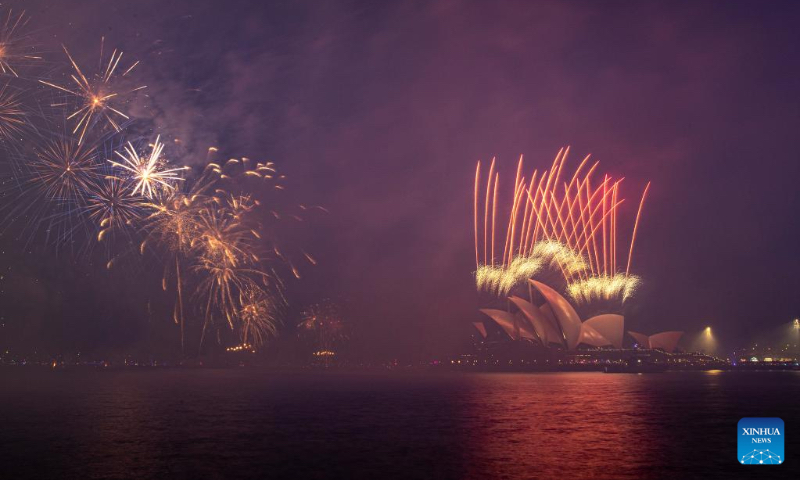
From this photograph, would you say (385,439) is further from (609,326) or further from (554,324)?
(609,326)

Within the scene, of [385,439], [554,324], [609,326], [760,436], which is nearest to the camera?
[760,436]

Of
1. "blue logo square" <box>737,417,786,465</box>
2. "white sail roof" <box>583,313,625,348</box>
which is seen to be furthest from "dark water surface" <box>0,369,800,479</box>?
"white sail roof" <box>583,313,625,348</box>

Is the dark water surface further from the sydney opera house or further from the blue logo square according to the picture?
the sydney opera house

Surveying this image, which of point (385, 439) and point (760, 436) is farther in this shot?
point (385, 439)

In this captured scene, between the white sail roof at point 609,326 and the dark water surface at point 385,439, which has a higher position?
the white sail roof at point 609,326

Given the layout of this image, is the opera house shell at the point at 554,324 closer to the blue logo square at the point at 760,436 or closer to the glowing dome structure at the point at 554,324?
the glowing dome structure at the point at 554,324

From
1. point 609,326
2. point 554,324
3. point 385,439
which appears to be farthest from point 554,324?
point 385,439

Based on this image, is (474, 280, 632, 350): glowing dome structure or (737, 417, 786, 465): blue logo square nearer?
(737, 417, 786, 465): blue logo square

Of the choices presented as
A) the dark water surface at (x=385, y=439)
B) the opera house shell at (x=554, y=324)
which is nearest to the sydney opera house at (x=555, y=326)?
the opera house shell at (x=554, y=324)
